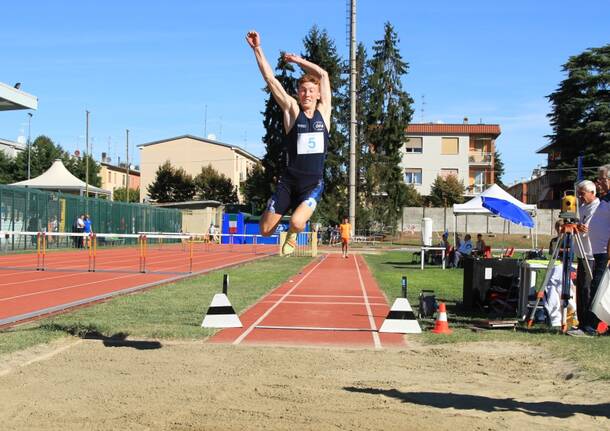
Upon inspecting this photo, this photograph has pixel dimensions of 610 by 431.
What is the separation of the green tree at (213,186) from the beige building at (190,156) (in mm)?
4853

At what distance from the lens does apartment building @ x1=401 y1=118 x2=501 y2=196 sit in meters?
74.1

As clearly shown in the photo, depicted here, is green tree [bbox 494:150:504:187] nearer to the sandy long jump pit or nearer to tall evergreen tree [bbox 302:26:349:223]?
tall evergreen tree [bbox 302:26:349:223]

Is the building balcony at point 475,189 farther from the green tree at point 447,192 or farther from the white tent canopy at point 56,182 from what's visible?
the white tent canopy at point 56,182

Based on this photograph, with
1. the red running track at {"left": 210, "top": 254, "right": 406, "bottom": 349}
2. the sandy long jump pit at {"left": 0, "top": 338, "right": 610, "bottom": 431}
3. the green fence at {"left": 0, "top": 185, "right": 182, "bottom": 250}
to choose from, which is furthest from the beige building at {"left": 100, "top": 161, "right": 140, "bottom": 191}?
the sandy long jump pit at {"left": 0, "top": 338, "right": 610, "bottom": 431}

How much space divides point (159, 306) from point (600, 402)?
819 centimetres

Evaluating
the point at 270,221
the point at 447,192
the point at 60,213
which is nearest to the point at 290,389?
the point at 270,221

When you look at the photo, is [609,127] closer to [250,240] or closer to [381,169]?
[381,169]

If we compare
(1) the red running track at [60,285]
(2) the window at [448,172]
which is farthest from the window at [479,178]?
(1) the red running track at [60,285]

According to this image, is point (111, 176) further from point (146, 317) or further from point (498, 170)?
point (146, 317)

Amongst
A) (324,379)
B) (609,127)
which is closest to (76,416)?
(324,379)

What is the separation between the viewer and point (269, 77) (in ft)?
22.6

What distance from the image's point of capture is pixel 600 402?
6.09 metres

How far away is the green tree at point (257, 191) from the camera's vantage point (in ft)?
177

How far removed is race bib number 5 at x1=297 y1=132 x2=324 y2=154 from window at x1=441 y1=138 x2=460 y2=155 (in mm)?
69788
